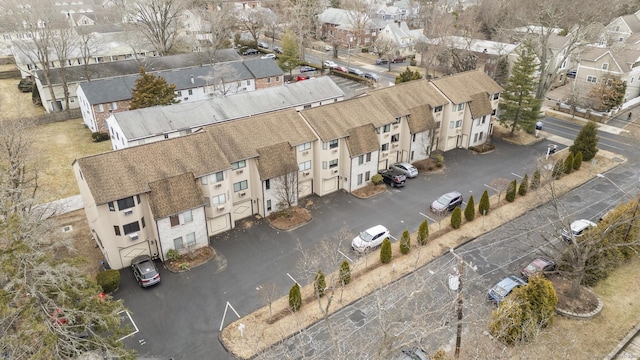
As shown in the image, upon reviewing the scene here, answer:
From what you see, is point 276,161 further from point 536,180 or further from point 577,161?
point 577,161

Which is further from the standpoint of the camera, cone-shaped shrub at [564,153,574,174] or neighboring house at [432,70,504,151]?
neighboring house at [432,70,504,151]

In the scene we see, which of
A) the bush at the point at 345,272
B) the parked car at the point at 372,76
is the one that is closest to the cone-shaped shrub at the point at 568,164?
the bush at the point at 345,272

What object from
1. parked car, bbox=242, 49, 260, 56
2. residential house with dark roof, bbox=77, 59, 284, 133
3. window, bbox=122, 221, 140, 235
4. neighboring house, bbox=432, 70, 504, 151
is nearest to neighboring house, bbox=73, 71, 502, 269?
window, bbox=122, 221, 140, 235

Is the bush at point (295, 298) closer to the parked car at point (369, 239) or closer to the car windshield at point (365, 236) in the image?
the parked car at point (369, 239)

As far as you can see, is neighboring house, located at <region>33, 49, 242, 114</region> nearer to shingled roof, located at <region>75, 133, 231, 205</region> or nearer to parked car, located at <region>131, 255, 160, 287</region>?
shingled roof, located at <region>75, 133, 231, 205</region>

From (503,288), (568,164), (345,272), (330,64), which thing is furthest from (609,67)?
(345,272)
